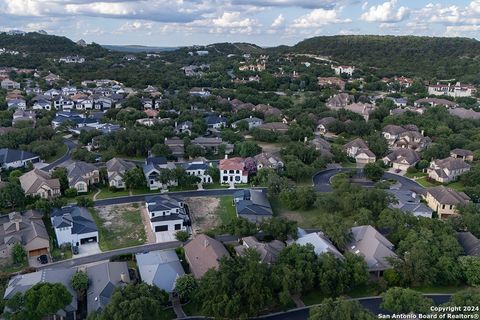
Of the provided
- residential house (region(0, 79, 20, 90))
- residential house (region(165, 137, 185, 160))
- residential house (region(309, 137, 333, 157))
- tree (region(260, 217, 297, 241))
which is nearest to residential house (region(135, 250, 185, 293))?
tree (region(260, 217, 297, 241))

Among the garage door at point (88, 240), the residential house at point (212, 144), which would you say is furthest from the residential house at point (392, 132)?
the garage door at point (88, 240)

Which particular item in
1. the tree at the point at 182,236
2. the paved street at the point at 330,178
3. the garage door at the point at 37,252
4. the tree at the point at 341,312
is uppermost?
the tree at the point at 341,312

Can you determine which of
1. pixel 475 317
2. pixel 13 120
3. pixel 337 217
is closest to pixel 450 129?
pixel 337 217

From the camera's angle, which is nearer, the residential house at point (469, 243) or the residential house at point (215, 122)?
the residential house at point (469, 243)

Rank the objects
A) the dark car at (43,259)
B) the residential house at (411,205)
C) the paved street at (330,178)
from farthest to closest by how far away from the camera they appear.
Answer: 1. the paved street at (330,178)
2. the residential house at (411,205)
3. the dark car at (43,259)

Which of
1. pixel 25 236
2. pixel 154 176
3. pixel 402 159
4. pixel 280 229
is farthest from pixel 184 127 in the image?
pixel 280 229

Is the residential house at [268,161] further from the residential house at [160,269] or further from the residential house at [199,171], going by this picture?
the residential house at [160,269]
